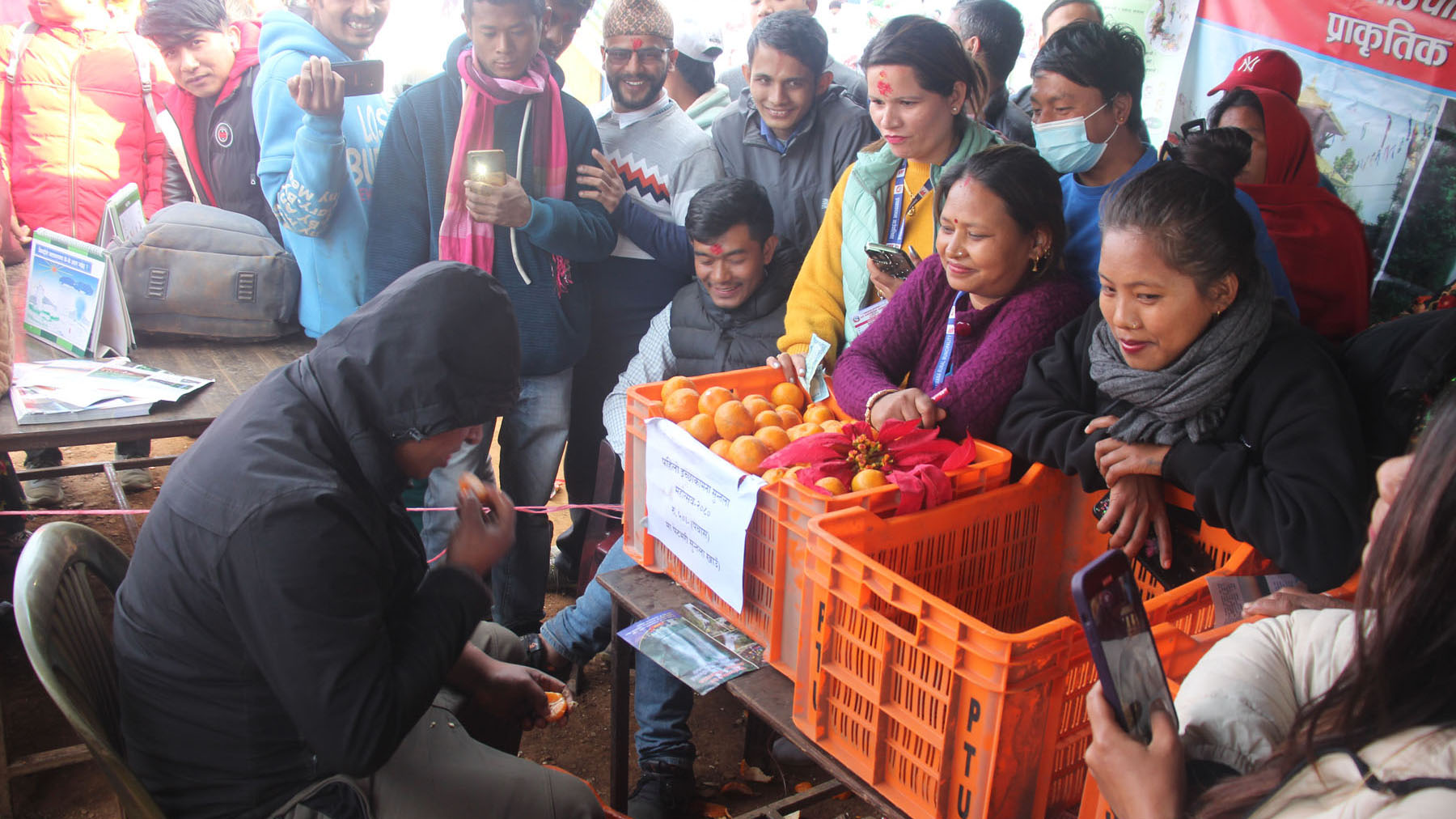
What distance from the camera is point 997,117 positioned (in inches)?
148

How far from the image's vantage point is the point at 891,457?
73.6 inches

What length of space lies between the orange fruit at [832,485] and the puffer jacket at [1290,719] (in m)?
0.69

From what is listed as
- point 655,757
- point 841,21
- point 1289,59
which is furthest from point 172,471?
point 841,21

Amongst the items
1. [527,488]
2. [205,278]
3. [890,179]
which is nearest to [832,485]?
[890,179]

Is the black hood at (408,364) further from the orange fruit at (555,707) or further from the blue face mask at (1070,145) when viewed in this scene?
the blue face mask at (1070,145)

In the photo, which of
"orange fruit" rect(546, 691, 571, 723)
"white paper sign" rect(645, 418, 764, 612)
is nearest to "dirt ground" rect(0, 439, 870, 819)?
"orange fruit" rect(546, 691, 571, 723)

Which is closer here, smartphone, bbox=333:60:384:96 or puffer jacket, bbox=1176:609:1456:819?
puffer jacket, bbox=1176:609:1456:819

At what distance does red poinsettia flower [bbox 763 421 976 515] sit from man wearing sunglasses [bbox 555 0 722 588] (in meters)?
1.74

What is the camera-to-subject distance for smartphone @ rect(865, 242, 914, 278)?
256 centimetres

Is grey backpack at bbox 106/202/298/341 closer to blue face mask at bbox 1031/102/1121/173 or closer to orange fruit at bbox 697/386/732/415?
orange fruit at bbox 697/386/732/415

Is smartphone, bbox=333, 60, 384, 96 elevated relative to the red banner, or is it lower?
lower

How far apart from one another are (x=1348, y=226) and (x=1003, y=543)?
1885 millimetres

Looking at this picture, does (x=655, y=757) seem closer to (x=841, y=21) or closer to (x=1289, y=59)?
(x=1289, y=59)

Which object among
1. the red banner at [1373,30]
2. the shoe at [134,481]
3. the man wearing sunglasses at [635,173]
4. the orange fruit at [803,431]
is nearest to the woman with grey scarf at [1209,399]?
the orange fruit at [803,431]
